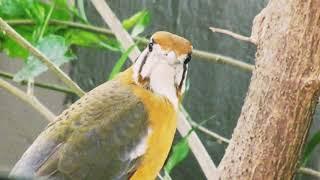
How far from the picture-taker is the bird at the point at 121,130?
0.60 m

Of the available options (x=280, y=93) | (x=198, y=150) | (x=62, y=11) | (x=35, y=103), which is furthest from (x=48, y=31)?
(x=280, y=93)

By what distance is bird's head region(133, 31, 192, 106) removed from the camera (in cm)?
59

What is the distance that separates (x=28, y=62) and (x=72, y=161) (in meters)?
0.24

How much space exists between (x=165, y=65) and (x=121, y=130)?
7cm

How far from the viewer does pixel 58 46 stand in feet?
2.59

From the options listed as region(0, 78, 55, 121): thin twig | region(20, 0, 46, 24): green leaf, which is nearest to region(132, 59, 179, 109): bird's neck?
region(0, 78, 55, 121): thin twig

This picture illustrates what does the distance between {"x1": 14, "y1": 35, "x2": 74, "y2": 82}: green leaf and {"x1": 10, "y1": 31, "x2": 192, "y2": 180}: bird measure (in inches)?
6.0

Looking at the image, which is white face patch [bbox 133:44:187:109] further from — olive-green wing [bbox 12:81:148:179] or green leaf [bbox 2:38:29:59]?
green leaf [bbox 2:38:29:59]

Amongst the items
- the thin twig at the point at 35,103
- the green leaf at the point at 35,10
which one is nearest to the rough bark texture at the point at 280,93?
the thin twig at the point at 35,103

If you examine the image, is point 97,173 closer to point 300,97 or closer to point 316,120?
point 300,97

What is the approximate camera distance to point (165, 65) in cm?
61

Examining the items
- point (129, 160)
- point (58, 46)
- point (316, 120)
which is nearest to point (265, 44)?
point (129, 160)

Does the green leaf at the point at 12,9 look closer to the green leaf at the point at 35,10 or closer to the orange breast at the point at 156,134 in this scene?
the green leaf at the point at 35,10

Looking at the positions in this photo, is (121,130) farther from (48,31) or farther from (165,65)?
(48,31)
